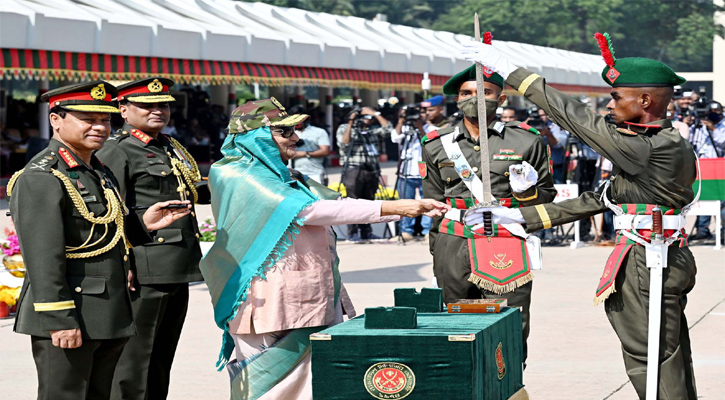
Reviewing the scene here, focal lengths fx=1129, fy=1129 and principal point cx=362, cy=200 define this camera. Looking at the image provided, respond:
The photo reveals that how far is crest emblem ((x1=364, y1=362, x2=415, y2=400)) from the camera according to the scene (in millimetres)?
4148

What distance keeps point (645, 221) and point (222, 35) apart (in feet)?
66.7

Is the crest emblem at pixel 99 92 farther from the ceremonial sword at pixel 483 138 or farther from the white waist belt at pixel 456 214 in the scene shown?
the white waist belt at pixel 456 214

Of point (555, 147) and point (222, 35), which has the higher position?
point (222, 35)

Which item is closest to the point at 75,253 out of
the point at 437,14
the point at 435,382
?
the point at 435,382

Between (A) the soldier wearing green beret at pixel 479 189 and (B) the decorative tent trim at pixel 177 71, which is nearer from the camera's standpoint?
(A) the soldier wearing green beret at pixel 479 189

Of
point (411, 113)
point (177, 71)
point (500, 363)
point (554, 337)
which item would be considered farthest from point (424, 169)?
point (177, 71)

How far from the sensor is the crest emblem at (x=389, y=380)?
4.15m

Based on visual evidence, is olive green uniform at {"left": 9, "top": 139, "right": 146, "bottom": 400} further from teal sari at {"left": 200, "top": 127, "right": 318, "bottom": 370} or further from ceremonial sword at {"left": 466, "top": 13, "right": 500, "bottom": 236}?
ceremonial sword at {"left": 466, "top": 13, "right": 500, "bottom": 236}

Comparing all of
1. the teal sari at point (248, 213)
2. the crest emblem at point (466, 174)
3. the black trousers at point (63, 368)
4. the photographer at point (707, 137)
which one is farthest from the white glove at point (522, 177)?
the photographer at point (707, 137)

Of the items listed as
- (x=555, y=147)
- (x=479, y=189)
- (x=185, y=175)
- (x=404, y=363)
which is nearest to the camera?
(x=404, y=363)

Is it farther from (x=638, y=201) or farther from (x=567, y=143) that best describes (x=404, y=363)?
(x=567, y=143)

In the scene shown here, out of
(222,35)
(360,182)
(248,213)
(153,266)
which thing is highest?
(222,35)

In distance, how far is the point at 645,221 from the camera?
5.00 m

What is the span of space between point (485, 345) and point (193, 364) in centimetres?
407
